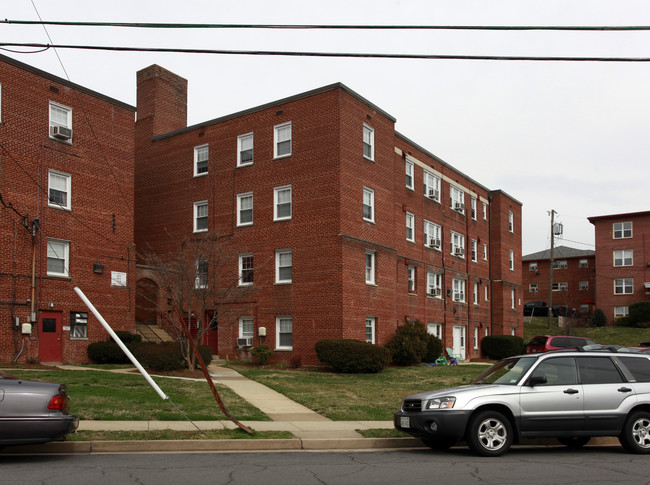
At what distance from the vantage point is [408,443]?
12016mm

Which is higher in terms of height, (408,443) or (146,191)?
(146,191)

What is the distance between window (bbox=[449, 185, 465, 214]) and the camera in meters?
41.2

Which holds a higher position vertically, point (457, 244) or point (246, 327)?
point (457, 244)

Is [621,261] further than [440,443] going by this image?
Yes

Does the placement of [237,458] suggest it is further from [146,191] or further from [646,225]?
[646,225]

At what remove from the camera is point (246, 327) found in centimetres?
3047

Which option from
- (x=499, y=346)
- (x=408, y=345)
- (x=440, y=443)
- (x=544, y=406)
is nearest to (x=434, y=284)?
(x=499, y=346)

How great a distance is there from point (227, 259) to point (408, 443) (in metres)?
18.7

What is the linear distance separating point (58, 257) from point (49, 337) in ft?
9.97

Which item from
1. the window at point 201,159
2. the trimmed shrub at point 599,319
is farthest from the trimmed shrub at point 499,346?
the trimmed shrub at point 599,319

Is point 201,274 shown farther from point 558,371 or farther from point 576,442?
point 558,371

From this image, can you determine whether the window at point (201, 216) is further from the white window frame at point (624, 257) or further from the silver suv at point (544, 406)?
the white window frame at point (624, 257)

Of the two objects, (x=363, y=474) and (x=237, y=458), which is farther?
(x=237, y=458)

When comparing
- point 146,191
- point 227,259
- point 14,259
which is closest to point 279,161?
point 227,259
